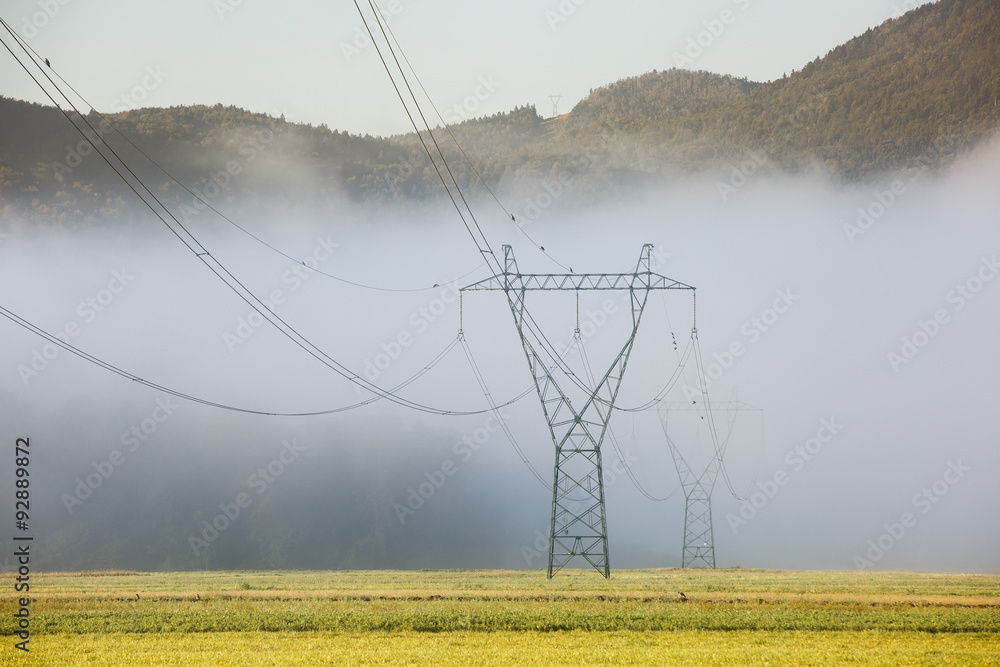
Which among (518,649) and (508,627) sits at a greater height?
(518,649)

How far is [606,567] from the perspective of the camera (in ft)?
207

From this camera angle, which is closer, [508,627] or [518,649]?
[518,649]

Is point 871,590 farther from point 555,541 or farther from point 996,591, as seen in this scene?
point 555,541

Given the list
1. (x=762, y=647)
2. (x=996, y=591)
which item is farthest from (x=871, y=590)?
(x=762, y=647)

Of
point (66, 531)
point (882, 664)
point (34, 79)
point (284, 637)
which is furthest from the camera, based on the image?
point (66, 531)

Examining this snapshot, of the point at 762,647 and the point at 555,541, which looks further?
the point at 555,541

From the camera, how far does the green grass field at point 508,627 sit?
27.2m

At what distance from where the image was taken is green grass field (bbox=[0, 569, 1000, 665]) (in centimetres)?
2722

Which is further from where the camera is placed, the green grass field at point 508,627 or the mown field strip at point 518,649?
the green grass field at point 508,627

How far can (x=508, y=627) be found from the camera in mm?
33812

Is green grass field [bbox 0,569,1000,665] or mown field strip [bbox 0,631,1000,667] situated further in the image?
green grass field [bbox 0,569,1000,665]

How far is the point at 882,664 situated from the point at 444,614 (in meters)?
16.8

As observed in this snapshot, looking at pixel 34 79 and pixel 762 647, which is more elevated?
pixel 34 79

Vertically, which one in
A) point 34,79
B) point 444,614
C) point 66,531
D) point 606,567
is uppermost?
point 34,79
